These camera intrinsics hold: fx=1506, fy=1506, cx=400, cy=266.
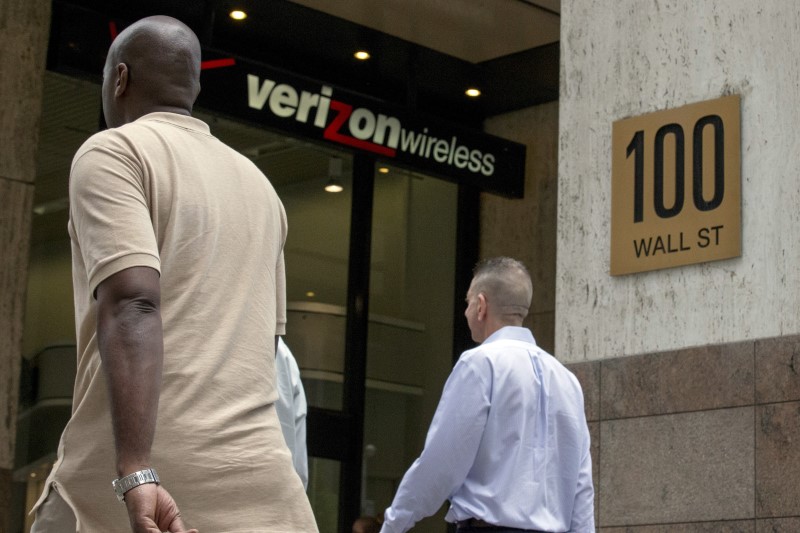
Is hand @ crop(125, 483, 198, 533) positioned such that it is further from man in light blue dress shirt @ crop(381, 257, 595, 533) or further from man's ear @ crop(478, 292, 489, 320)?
man's ear @ crop(478, 292, 489, 320)

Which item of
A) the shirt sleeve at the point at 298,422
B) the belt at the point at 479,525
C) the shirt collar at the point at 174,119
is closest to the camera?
the shirt collar at the point at 174,119

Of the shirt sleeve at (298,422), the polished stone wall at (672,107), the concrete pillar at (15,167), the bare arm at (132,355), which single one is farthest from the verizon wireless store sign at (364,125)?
the bare arm at (132,355)

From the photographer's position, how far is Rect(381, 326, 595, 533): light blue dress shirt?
5.05m

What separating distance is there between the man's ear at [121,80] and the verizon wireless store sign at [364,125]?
757 centimetres

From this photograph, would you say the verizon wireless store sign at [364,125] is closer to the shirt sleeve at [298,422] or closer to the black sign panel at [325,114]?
the black sign panel at [325,114]

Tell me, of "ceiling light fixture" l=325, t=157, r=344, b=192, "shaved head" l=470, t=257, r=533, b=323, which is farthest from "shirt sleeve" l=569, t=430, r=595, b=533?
"ceiling light fixture" l=325, t=157, r=344, b=192

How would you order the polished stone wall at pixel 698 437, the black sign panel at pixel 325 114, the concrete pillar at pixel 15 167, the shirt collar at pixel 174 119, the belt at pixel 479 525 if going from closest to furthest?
the shirt collar at pixel 174 119, the belt at pixel 479 525, the polished stone wall at pixel 698 437, the concrete pillar at pixel 15 167, the black sign panel at pixel 325 114

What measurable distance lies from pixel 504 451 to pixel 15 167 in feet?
19.7

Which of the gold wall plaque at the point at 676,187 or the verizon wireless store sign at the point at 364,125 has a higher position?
the verizon wireless store sign at the point at 364,125

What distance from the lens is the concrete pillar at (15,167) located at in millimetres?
9883

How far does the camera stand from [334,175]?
13516 mm

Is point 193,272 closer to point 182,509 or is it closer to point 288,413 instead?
point 182,509

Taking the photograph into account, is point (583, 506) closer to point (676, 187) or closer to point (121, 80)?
point (676, 187)

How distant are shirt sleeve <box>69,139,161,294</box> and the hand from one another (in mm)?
375
